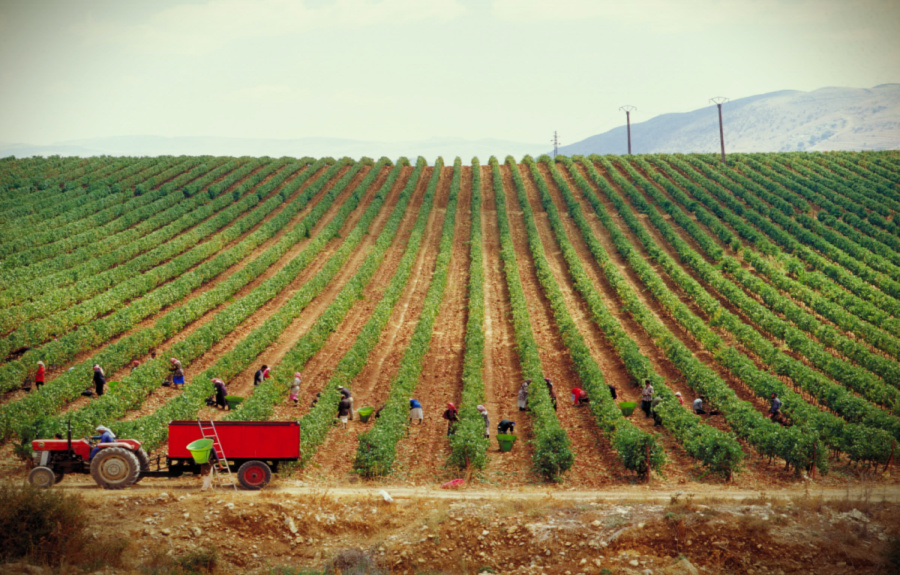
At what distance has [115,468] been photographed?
1828 cm

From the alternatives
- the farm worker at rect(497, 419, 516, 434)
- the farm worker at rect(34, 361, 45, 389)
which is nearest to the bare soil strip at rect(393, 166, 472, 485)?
the farm worker at rect(497, 419, 516, 434)

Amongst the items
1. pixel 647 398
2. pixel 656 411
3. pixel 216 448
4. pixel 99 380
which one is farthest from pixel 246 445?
pixel 647 398

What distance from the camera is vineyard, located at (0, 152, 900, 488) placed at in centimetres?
2281

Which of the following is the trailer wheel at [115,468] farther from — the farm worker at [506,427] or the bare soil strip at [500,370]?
the farm worker at [506,427]

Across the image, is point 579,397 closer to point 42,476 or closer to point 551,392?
point 551,392

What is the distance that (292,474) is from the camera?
2052 centimetres

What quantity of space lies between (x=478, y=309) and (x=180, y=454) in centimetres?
2430

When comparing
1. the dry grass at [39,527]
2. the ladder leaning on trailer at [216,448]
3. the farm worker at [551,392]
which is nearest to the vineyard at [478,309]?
the farm worker at [551,392]

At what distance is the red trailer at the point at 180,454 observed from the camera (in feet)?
59.8

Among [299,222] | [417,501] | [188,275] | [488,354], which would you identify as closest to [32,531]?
[417,501]

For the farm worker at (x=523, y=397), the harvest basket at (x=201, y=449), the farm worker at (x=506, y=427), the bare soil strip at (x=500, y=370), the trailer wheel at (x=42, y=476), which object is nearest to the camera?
the harvest basket at (x=201, y=449)

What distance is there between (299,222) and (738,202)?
135ft

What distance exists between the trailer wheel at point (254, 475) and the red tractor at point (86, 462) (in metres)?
2.76

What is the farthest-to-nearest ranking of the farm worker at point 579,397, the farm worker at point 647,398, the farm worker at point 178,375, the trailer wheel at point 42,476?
the farm worker at point 178,375, the farm worker at point 579,397, the farm worker at point 647,398, the trailer wheel at point 42,476
